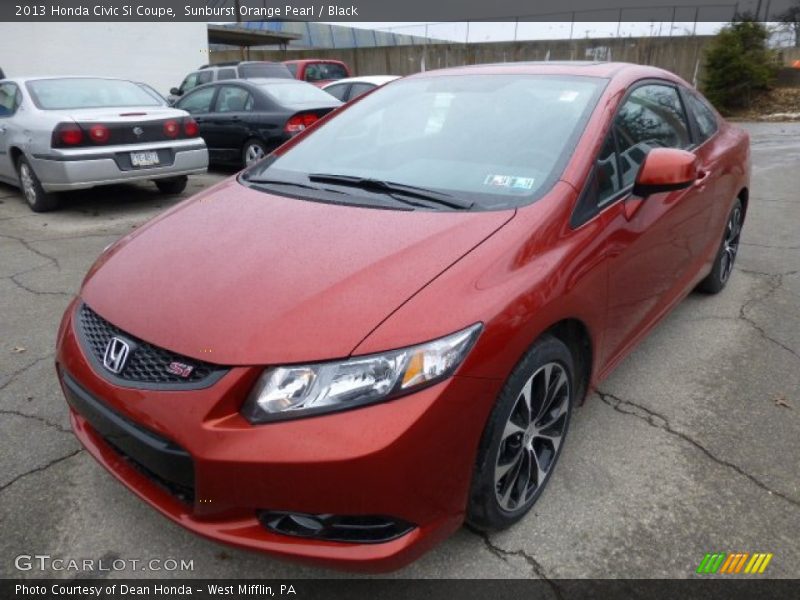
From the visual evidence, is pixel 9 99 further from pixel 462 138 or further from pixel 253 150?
pixel 462 138

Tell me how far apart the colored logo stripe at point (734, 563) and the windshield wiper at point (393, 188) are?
143cm

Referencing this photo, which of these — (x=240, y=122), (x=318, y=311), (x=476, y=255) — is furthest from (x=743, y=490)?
(x=240, y=122)

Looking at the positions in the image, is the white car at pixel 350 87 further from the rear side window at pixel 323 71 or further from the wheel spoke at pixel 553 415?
the wheel spoke at pixel 553 415

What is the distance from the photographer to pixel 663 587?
189cm

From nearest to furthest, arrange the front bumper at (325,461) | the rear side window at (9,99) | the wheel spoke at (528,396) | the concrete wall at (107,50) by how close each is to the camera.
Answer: the front bumper at (325,461) < the wheel spoke at (528,396) < the rear side window at (9,99) < the concrete wall at (107,50)

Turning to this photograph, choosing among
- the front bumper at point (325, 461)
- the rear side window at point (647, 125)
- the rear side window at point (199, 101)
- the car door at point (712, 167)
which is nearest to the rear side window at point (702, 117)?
the car door at point (712, 167)

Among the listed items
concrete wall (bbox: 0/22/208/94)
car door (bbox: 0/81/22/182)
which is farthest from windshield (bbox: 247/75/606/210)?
concrete wall (bbox: 0/22/208/94)

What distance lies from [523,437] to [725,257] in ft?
9.32

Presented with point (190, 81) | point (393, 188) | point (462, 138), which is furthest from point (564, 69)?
point (190, 81)

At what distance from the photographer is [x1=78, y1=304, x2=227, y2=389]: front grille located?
1656 mm

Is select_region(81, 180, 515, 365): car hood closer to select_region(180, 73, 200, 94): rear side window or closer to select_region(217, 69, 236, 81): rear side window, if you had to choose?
select_region(217, 69, 236, 81): rear side window

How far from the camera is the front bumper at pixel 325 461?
154 centimetres

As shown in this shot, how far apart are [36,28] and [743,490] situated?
20.8 meters

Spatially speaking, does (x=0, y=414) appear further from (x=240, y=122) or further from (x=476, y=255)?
(x=240, y=122)
